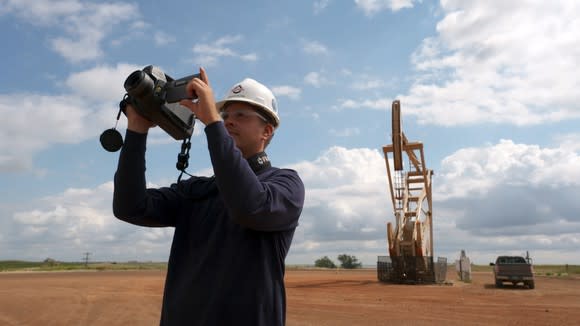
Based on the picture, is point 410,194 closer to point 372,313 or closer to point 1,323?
point 372,313

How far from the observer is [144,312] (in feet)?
39.4

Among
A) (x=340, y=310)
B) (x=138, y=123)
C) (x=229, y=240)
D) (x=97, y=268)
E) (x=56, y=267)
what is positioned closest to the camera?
(x=229, y=240)

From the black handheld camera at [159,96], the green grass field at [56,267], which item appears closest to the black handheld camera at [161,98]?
the black handheld camera at [159,96]

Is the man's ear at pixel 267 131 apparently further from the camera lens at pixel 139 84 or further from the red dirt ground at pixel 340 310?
the red dirt ground at pixel 340 310

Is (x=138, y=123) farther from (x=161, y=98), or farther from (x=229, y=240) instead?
(x=229, y=240)

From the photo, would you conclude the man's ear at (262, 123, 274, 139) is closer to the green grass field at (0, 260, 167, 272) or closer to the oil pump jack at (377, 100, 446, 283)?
the oil pump jack at (377, 100, 446, 283)

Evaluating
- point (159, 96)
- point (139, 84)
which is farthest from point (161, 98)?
point (139, 84)

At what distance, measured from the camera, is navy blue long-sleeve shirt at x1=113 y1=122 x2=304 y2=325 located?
6.84 ft

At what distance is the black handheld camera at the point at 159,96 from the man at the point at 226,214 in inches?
3.5

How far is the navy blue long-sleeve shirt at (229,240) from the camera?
208 cm

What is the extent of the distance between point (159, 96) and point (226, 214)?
666 mm

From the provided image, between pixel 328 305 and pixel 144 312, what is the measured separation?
16.9 ft

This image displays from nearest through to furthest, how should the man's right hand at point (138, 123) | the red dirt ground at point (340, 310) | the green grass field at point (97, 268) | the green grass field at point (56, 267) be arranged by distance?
the man's right hand at point (138, 123) → the red dirt ground at point (340, 310) → the green grass field at point (97, 268) → the green grass field at point (56, 267)

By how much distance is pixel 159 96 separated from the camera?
2.44 metres
